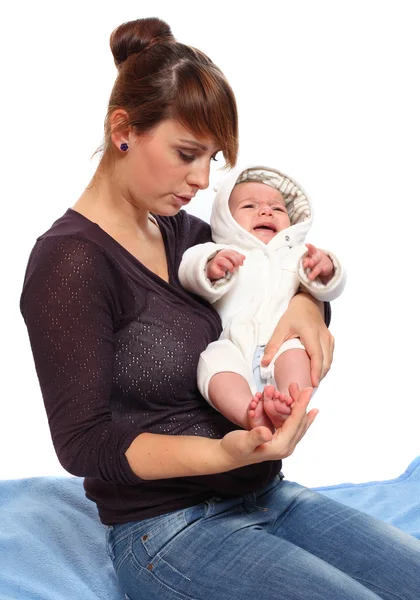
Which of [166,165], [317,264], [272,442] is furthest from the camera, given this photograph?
[317,264]

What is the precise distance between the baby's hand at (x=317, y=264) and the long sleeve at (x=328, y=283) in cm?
1

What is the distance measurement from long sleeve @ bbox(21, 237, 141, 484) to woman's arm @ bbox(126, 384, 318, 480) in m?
0.03

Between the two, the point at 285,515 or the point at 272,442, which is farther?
the point at 285,515

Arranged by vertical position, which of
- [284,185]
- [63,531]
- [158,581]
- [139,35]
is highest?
[139,35]

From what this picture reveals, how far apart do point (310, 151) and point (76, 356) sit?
167cm

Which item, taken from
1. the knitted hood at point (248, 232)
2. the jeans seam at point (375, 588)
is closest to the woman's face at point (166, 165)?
the knitted hood at point (248, 232)

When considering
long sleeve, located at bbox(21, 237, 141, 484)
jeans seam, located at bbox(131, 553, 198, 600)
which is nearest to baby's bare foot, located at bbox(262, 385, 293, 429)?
long sleeve, located at bbox(21, 237, 141, 484)

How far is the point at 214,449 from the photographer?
58.9 inches

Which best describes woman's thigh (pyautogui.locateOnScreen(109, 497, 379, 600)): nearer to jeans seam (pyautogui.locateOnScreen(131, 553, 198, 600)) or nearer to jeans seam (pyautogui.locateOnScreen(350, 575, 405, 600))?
jeans seam (pyautogui.locateOnScreen(131, 553, 198, 600))

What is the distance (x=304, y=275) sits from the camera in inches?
→ 79.0

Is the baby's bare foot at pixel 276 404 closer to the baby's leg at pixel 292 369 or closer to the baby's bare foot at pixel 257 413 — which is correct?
the baby's bare foot at pixel 257 413

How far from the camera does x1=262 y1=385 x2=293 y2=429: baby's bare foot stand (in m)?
1.51

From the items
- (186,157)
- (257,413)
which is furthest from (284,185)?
(257,413)

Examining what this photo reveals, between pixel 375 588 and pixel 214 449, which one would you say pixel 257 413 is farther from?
pixel 375 588
